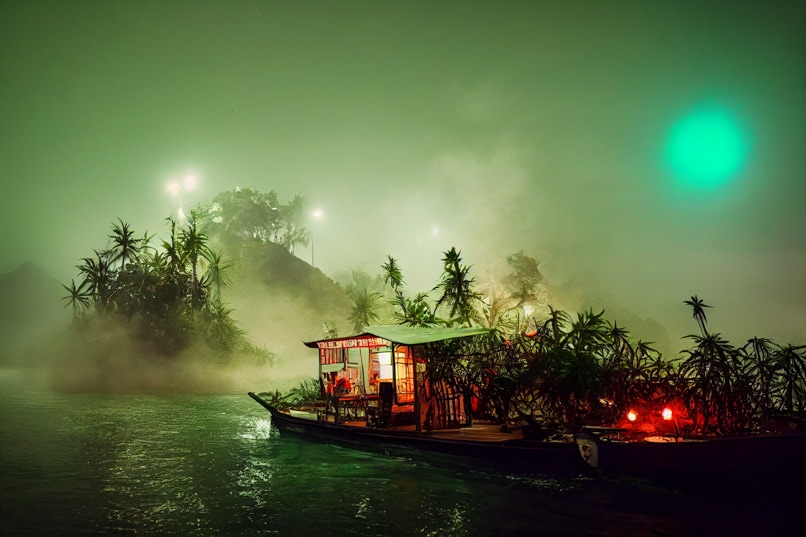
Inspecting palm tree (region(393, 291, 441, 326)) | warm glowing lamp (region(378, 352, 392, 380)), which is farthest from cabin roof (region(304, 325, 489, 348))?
palm tree (region(393, 291, 441, 326))

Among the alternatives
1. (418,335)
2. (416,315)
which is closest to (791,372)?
(418,335)

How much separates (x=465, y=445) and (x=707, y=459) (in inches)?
231

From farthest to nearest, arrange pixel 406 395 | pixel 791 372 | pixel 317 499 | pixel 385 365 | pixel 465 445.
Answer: pixel 385 365
pixel 406 395
pixel 465 445
pixel 791 372
pixel 317 499

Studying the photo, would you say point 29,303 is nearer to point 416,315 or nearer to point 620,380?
point 416,315

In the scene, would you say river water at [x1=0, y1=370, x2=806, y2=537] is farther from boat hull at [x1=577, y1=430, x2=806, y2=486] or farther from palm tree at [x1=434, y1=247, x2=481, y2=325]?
palm tree at [x1=434, y1=247, x2=481, y2=325]

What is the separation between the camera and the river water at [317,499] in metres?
9.02

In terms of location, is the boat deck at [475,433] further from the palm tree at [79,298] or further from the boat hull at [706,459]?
the palm tree at [79,298]

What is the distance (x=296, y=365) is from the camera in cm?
5684

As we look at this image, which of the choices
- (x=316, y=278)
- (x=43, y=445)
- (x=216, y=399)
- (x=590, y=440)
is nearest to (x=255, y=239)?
(x=316, y=278)

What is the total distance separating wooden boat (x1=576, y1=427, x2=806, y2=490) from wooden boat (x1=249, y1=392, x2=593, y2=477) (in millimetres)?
726

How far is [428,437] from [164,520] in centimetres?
722

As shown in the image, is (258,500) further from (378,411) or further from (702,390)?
(702,390)

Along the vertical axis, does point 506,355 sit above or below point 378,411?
above

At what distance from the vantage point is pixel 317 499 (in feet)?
36.0
